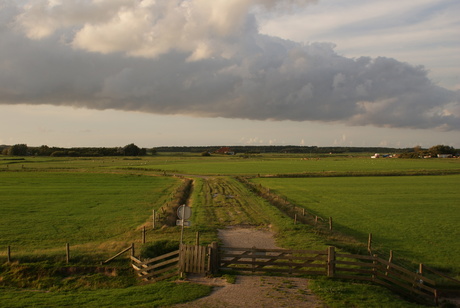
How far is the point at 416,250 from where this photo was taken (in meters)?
26.4

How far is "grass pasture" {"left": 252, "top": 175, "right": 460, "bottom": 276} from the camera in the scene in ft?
87.5

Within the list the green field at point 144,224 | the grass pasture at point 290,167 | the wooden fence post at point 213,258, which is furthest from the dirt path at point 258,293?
the grass pasture at point 290,167

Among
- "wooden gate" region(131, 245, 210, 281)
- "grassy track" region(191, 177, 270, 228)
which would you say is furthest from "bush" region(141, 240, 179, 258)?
"grassy track" region(191, 177, 270, 228)

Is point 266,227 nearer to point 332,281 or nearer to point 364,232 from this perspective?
point 364,232

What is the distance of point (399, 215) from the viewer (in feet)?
132

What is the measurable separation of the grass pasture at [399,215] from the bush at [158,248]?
46.1 ft

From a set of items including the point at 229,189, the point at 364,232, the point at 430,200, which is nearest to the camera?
the point at 364,232

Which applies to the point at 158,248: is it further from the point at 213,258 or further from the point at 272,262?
the point at 272,262

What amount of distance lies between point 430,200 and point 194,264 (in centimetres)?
4350

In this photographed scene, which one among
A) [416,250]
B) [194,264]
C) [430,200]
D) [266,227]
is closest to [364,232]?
[416,250]

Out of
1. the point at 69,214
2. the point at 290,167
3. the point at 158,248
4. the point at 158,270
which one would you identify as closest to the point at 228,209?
the point at 69,214

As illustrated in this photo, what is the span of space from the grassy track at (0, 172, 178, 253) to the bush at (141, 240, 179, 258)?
4.21 m

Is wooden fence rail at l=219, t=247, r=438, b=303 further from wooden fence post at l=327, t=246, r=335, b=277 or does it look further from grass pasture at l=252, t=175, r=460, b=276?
grass pasture at l=252, t=175, r=460, b=276

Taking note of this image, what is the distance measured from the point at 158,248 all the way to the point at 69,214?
744 inches
